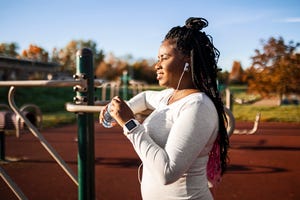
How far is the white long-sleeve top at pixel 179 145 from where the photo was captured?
111 cm

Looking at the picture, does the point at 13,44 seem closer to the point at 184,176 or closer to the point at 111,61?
the point at 111,61

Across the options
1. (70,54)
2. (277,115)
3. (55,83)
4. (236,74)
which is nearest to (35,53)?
(70,54)

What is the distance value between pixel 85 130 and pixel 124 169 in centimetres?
320

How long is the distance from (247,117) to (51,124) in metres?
7.31

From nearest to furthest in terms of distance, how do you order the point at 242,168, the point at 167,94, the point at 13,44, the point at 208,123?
the point at 208,123 → the point at 167,94 → the point at 242,168 → the point at 13,44

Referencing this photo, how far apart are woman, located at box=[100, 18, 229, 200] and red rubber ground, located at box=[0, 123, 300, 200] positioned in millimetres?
2337

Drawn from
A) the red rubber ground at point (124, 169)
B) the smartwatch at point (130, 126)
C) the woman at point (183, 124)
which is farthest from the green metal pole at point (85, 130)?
the red rubber ground at point (124, 169)

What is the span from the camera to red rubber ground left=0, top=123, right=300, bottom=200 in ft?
11.8

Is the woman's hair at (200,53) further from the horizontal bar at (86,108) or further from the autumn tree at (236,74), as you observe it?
the autumn tree at (236,74)

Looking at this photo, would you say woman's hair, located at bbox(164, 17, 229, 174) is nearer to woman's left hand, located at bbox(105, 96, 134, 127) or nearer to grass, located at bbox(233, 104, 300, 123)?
woman's left hand, located at bbox(105, 96, 134, 127)

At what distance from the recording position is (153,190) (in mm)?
1287

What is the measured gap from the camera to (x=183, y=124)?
3.64 feet

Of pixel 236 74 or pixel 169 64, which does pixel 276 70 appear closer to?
pixel 169 64

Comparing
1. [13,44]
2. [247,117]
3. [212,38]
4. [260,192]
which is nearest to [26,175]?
[260,192]
